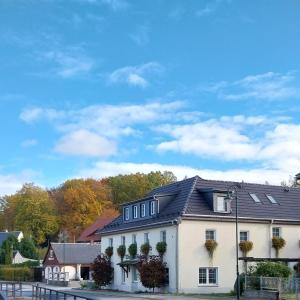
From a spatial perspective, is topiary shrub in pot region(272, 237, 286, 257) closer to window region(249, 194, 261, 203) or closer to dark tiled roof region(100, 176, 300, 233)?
dark tiled roof region(100, 176, 300, 233)

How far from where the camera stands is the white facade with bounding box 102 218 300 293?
43.2 m

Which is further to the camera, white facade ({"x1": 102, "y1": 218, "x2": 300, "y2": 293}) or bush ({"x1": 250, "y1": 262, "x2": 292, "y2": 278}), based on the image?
white facade ({"x1": 102, "y1": 218, "x2": 300, "y2": 293})

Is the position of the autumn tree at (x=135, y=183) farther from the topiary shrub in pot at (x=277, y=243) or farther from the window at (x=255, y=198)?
the topiary shrub in pot at (x=277, y=243)

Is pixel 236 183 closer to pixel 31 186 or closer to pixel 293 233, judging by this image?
pixel 293 233

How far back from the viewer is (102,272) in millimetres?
52031

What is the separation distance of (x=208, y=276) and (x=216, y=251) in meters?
1.90

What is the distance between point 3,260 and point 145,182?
2683 centimetres

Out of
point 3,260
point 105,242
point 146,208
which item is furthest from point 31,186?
point 146,208

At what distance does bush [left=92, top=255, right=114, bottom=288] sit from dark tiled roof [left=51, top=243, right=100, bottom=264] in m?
20.7

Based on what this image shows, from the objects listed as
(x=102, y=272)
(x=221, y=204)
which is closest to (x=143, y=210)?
(x=102, y=272)

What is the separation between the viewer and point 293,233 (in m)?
48.2

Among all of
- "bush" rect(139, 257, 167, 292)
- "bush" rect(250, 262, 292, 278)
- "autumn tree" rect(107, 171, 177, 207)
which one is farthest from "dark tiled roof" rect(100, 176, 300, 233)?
"autumn tree" rect(107, 171, 177, 207)

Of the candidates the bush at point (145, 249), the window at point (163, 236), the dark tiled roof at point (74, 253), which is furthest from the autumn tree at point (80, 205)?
the window at point (163, 236)

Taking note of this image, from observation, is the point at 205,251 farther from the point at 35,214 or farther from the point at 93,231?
the point at 35,214
